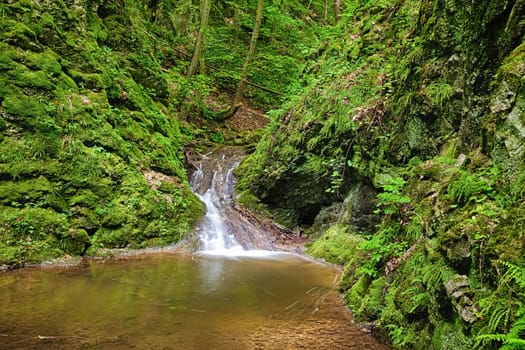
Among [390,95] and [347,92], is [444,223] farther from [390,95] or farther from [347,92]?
[347,92]

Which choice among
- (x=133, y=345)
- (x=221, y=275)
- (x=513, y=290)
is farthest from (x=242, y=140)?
(x=513, y=290)

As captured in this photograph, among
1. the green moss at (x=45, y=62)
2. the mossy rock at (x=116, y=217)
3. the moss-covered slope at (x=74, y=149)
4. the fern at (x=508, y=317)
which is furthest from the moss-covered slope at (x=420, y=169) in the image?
the green moss at (x=45, y=62)

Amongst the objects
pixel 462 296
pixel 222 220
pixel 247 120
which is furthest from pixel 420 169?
pixel 247 120

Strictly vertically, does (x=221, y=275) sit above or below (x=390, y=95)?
below

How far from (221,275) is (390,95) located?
5.60 m

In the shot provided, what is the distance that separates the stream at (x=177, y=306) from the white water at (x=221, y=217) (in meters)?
1.32

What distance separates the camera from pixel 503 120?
348 centimetres

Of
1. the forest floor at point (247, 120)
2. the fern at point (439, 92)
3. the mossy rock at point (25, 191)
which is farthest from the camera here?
the forest floor at point (247, 120)

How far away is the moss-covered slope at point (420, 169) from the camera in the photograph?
3174mm

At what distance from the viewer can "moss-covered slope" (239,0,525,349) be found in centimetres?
317

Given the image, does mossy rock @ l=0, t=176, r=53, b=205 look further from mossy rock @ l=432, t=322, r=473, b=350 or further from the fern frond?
the fern frond

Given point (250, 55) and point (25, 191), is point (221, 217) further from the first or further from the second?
point (250, 55)

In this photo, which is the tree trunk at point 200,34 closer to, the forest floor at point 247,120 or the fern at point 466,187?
the forest floor at point 247,120

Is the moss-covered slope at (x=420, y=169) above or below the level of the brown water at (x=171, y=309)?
above
